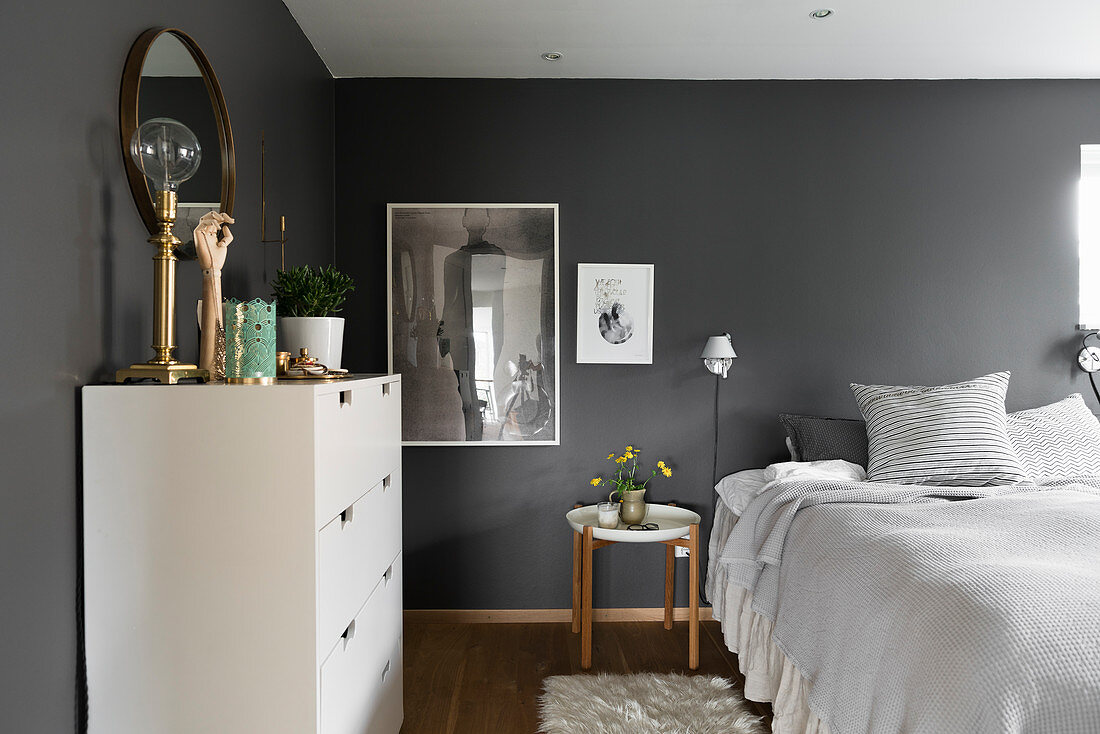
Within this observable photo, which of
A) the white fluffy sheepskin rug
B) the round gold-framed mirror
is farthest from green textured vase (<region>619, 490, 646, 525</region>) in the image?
the round gold-framed mirror

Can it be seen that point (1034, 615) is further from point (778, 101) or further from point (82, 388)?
point (778, 101)

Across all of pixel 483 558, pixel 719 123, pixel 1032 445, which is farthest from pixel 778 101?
pixel 483 558

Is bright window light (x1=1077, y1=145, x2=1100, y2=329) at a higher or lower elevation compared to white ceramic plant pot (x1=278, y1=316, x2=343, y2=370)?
higher

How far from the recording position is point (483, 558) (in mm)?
3422

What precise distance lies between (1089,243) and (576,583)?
2.95 m

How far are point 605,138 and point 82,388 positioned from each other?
261 centimetres

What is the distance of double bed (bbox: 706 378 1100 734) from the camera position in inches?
52.1

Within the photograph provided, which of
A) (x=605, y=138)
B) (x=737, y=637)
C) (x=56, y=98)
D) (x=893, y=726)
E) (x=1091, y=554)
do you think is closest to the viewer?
(x=56, y=98)

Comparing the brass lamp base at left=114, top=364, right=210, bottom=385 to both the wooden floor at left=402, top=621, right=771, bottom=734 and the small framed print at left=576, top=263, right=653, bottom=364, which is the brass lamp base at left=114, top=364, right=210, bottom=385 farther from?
the small framed print at left=576, top=263, right=653, bottom=364

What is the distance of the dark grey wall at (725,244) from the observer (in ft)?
11.2

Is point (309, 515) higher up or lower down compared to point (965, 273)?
lower down

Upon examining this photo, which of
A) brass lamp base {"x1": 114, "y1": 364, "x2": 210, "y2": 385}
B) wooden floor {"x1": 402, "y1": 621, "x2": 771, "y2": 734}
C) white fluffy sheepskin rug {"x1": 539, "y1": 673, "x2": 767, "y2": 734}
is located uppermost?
brass lamp base {"x1": 114, "y1": 364, "x2": 210, "y2": 385}

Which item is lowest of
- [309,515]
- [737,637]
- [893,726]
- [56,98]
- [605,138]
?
[737,637]

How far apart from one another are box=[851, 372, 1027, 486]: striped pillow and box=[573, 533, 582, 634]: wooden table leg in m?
1.25
